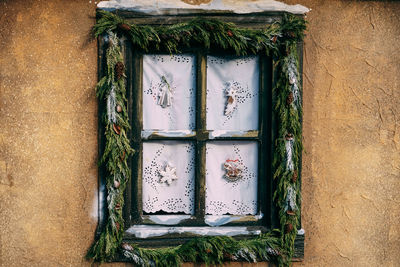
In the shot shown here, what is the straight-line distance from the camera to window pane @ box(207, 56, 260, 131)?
222 cm

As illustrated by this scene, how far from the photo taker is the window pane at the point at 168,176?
7.34ft

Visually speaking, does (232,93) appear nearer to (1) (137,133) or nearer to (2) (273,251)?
(1) (137,133)

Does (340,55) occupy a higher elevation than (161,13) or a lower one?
lower

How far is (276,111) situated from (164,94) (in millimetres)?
742

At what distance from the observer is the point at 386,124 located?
2.21 meters

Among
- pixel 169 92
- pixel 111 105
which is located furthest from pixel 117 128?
pixel 169 92

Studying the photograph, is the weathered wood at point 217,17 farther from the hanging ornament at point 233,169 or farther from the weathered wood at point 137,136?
the hanging ornament at point 233,169

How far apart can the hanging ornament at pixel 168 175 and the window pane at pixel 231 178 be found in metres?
0.23

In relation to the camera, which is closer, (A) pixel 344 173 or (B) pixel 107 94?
(B) pixel 107 94

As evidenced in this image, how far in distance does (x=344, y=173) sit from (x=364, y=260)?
61 cm

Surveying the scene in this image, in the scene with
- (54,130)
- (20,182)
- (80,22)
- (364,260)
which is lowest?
(364,260)

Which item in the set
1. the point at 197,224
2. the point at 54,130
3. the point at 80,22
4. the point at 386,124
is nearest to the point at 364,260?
the point at 386,124

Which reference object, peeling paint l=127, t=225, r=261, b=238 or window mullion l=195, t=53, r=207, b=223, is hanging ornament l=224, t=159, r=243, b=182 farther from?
peeling paint l=127, t=225, r=261, b=238

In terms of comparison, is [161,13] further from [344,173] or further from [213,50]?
[344,173]
